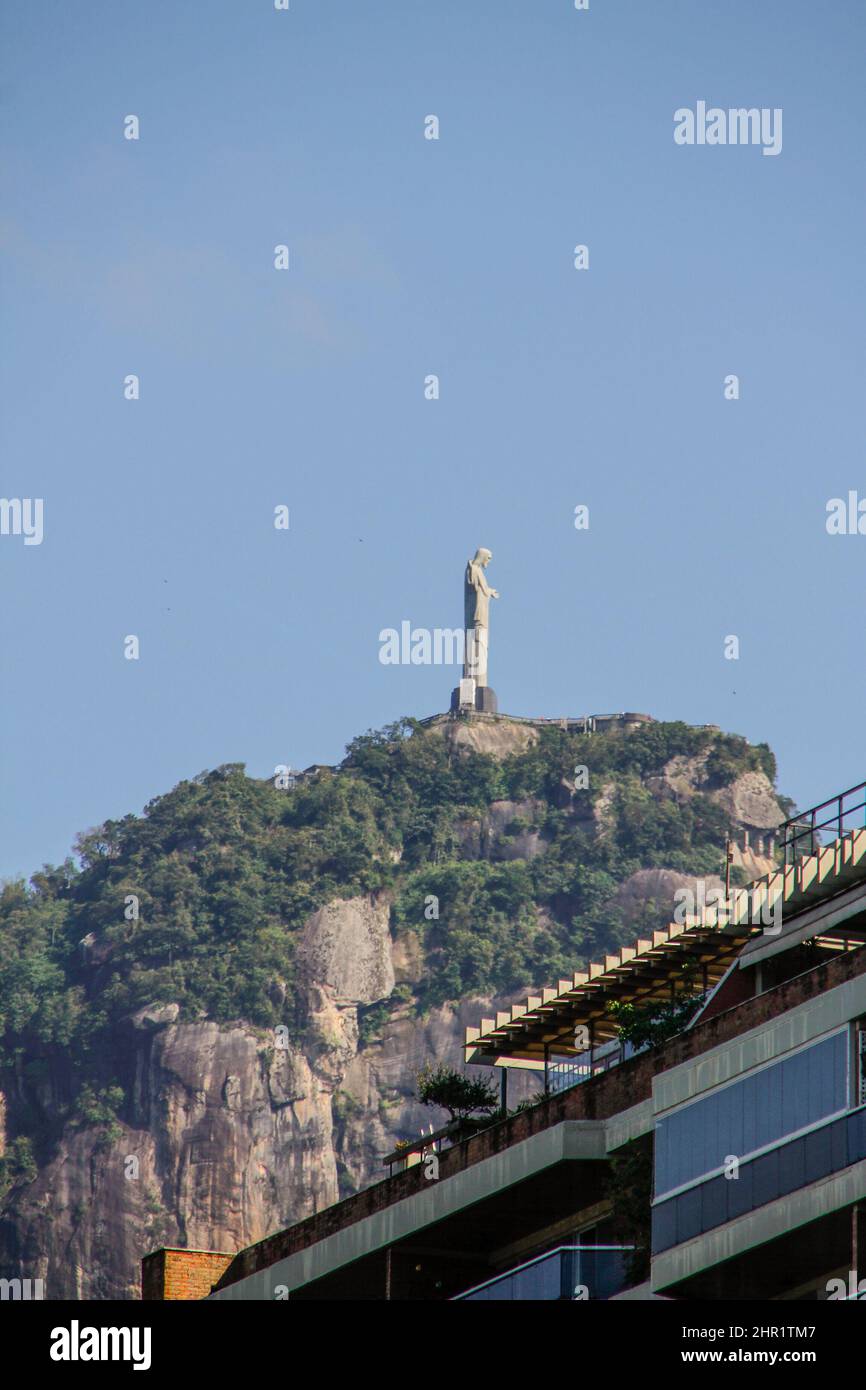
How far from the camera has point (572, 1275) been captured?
41.1 meters

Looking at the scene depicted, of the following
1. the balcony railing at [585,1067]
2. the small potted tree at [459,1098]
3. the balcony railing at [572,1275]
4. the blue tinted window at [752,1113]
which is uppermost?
the balcony railing at [585,1067]

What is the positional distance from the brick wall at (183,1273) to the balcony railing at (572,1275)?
52.1 ft

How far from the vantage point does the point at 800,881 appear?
4434 centimetres

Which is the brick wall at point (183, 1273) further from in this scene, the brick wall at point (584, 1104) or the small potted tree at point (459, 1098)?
the small potted tree at point (459, 1098)

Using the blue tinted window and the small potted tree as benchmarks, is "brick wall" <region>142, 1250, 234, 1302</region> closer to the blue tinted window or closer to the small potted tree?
the small potted tree

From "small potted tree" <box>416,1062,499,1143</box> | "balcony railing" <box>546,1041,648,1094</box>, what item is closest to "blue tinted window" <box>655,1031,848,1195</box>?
"balcony railing" <box>546,1041,648,1094</box>

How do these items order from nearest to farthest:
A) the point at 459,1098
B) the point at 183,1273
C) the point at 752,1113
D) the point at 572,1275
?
the point at 752,1113 < the point at 572,1275 < the point at 459,1098 < the point at 183,1273

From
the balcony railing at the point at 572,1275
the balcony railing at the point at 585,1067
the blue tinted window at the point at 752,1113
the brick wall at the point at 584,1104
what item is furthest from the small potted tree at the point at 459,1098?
the blue tinted window at the point at 752,1113

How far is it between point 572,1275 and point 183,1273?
17.5 meters

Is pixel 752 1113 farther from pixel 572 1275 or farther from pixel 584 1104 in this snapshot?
pixel 584 1104

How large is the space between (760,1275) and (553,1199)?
32.4 feet

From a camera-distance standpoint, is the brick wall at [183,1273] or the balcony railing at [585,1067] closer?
the balcony railing at [585,1067]

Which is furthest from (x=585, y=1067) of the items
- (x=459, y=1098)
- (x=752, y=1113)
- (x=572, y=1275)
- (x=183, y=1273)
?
(x=752, y=1113)

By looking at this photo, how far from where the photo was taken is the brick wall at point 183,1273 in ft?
184
